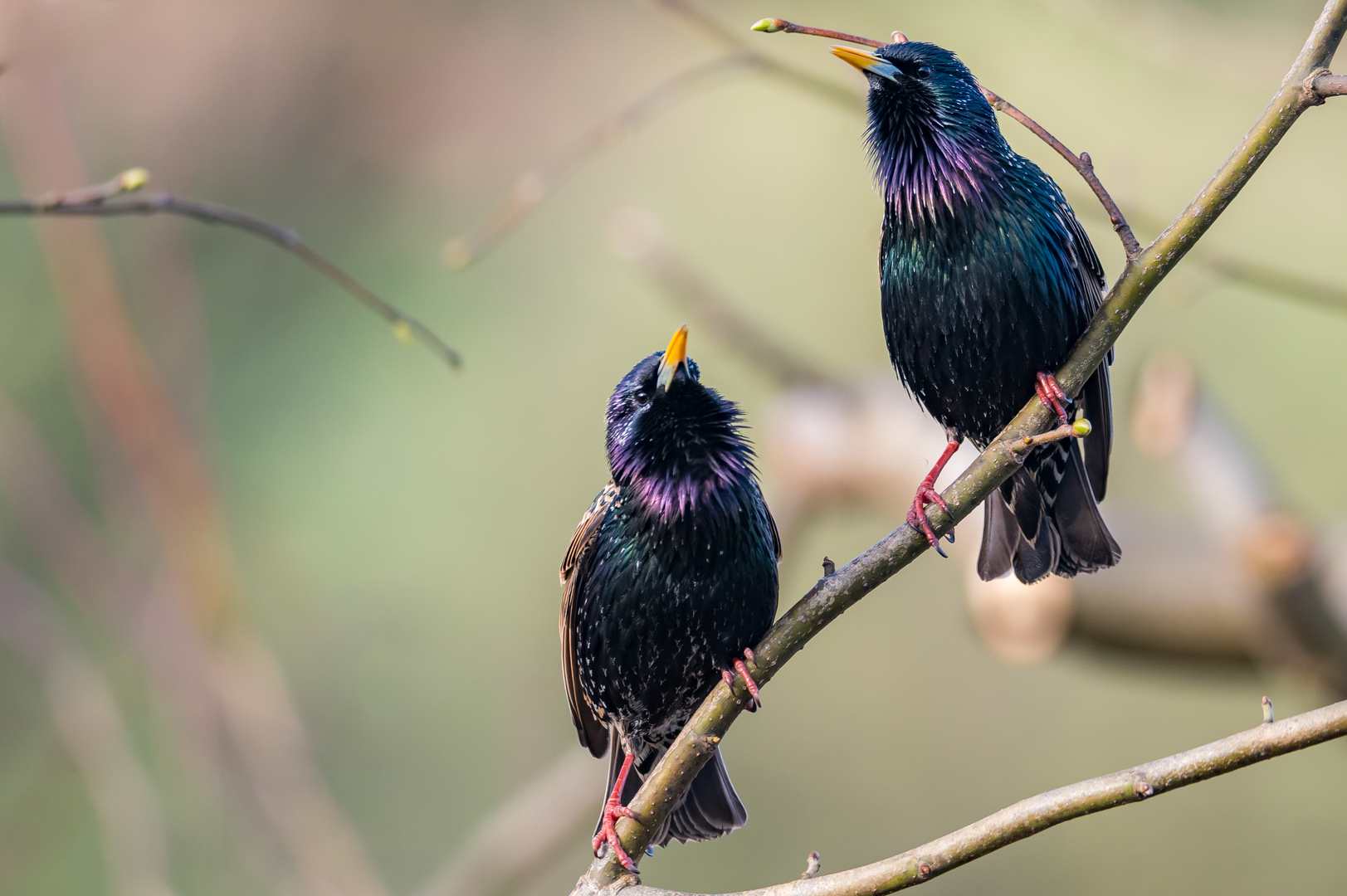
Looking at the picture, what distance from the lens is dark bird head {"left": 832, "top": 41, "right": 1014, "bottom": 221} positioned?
7.34 feet

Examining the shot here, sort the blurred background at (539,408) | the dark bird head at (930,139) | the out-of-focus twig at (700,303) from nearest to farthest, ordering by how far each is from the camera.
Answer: the dark bird head at (930,139) → the out-of-focus twig at (700,303) → the blurred background at (539,408)

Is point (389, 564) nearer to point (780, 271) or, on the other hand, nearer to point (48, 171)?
point (780, 271)

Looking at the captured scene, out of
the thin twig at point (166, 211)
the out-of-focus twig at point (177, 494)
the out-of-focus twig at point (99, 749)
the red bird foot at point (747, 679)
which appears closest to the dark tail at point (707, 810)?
the red bird foot at point (747, 679)

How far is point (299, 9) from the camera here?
9195 mm

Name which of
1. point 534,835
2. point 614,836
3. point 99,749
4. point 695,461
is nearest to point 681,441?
point 695,461

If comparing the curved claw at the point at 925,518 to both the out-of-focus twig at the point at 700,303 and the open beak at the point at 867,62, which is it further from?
the out-of-focus twig at the point at 700,303

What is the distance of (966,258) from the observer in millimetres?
2305

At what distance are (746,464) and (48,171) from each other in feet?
9.90

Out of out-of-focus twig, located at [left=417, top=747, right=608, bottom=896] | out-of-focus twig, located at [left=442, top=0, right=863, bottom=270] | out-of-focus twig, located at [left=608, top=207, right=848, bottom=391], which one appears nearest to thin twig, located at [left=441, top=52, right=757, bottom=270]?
out-of-focus twig, located at [left=442, top=0, right=863, bottom=270]

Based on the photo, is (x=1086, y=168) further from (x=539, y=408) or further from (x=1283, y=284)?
(x=539, y=408)

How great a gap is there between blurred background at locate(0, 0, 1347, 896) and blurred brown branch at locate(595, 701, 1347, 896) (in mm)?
4138

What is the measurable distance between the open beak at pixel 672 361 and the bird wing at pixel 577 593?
1.46ft

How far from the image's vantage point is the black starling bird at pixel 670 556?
2396 millimetres

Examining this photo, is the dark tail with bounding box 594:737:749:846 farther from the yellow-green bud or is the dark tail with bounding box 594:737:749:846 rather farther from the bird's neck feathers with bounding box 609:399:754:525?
the yellow-green bud
